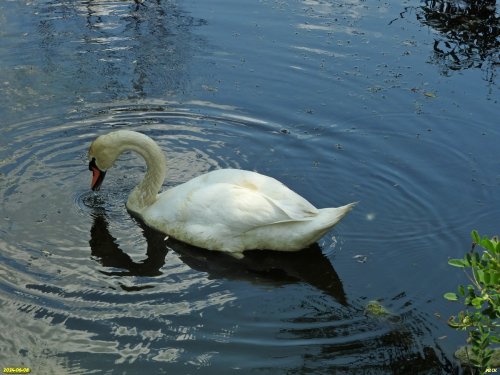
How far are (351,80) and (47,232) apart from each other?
523 centimetres

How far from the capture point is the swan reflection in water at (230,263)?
24.9ft

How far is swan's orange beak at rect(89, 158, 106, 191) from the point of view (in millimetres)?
8680

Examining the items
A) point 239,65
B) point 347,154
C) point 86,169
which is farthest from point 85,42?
point 347,154

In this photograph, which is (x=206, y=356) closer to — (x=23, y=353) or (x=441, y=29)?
(x=23, y=353)

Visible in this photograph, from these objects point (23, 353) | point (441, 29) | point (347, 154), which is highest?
point (441, 29)

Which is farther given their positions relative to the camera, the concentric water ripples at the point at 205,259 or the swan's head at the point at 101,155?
the swan's head at the point at 101,155

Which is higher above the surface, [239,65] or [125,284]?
[239,65]

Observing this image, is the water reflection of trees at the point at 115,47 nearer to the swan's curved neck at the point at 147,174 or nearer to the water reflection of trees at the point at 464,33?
the swan's curved neck at the point at 147,174

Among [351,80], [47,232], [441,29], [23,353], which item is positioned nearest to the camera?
[23,353]

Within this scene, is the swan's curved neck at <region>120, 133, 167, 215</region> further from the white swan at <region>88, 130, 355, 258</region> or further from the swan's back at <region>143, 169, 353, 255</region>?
the swan's back at <region>143, 169, 353, 255</region>

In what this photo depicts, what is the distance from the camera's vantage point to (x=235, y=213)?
778 centimetres

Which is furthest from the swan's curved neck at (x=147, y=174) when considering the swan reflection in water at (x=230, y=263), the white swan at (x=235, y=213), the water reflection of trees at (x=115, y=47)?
the water reflection of trees at (x=115, y=47)

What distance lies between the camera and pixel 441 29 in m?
13.5

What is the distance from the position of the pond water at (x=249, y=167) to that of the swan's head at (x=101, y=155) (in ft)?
0.82
